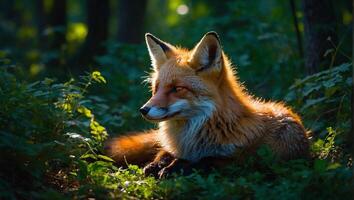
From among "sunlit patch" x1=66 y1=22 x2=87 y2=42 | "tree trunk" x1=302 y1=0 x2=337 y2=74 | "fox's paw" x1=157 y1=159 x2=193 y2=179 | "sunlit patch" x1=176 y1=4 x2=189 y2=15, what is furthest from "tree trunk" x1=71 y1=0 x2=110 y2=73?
"fox's paw" x1=157 y1=159 x2=193 y2=179

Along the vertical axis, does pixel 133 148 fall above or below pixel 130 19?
below

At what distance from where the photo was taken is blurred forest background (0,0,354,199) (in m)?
4.99

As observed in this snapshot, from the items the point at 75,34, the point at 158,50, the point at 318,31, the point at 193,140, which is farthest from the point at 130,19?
the point at 193,140

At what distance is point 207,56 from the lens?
19.8 feet

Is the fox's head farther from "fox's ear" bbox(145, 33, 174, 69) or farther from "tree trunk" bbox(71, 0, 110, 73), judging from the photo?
"tree trunk" bbox(71, 0, 110, 73)

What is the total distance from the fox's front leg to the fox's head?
541 mm

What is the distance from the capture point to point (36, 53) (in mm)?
16828

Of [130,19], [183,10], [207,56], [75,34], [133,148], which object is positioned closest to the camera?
[207,56]

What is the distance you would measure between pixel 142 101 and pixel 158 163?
3.25 meters

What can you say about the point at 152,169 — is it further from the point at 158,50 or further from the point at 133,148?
the point at 158,50

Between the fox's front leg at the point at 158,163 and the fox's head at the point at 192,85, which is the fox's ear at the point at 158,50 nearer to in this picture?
the fox's head at the point at 192,85

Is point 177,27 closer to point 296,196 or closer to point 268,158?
point 268,158

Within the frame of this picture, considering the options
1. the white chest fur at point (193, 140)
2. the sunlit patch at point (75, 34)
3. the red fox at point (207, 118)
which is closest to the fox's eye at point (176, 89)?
the red fox at point (207, 118)

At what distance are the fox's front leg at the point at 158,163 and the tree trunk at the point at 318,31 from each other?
7.80 feet
